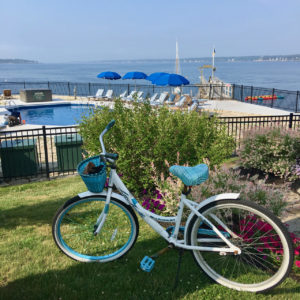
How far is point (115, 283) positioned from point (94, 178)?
44.8 inches

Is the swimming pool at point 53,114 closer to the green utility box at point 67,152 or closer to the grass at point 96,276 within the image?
the green utility box at point 67,152

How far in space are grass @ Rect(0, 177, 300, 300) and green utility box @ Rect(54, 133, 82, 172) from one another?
438 cm

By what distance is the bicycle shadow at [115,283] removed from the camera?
3.16 metres

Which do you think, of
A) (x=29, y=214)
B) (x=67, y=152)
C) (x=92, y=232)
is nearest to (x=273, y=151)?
(x=92, y=232)

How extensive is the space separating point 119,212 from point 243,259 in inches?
70.3

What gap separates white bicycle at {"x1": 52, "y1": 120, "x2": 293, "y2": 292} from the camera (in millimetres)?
3012

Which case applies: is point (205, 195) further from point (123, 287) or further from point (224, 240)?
point (123, 287)

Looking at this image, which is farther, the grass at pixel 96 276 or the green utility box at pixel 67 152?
the green utility box at pixel 67 152

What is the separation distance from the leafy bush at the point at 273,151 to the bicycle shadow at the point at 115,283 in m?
3.85

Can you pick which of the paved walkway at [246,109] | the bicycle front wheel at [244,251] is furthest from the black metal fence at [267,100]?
the bicycle front wheel at [244,251]

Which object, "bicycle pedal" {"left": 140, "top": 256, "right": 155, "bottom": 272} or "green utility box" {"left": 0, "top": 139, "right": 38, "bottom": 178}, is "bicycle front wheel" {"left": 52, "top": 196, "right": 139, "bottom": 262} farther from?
"green utility box" {"left": 0, "top": 139, "right": 38, "bottom": 178}

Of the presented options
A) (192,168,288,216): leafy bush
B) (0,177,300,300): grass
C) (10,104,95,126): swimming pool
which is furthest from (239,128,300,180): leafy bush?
(10,104,95,126): swimming pool

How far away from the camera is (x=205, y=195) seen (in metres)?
4.34

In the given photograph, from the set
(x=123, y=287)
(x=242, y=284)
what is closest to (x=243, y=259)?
(x=242, y=284)
